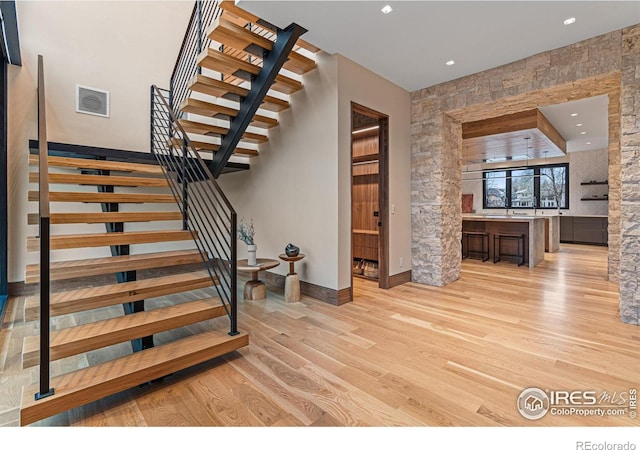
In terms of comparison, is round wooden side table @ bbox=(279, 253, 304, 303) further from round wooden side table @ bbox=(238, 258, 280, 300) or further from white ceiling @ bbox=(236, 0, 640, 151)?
white ceiling @ bbox=(236, 0, 640, 151)

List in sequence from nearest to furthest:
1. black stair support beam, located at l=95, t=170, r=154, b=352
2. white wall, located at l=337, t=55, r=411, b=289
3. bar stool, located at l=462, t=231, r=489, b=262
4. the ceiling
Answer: black stair support beam, located at l=95, t=170, r=154, b=352
the ceiling
white wall, located at l=337, t=55, r=411, b=289
bar stool, located at l=462, t=231, r=489, b=262

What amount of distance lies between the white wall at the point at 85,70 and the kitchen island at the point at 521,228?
677 cm

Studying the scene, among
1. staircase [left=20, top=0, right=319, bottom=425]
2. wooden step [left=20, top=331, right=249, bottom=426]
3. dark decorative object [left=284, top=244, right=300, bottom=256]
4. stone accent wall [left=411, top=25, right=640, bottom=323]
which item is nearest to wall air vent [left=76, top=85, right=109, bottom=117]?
staircase [left=20, top=0, right=319, bottom=425]

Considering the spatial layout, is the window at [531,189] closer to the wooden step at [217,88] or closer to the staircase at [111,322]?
Result: the wooden step at [217,88]

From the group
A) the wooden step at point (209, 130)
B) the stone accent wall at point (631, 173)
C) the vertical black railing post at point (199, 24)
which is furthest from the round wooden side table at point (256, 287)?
the stone accent wall at point (631, 173)

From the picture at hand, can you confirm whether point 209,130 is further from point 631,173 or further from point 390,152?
point 631,173

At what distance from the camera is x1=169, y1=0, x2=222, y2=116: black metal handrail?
3549mm

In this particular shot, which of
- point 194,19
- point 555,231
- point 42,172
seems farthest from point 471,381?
point 555,231

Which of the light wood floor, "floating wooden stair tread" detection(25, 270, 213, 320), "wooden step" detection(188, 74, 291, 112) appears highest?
"wooden step" detection(188, 74, 291, 112)

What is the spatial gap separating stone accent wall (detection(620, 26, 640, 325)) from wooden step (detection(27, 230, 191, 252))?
4391 mm

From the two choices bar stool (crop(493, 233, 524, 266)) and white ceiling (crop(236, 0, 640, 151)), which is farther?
bar stool (crop(493, 233, 524, 266))

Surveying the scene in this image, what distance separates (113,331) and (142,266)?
2.30ft

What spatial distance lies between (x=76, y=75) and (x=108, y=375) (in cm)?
472

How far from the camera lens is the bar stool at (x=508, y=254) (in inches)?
245
